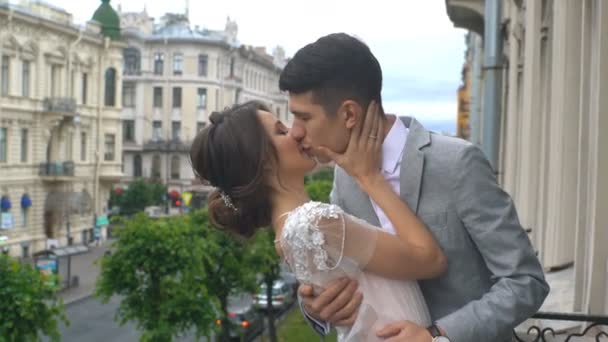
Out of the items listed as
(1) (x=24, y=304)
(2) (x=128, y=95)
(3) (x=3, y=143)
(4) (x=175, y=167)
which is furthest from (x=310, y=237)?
(4) (x=175, y=167)

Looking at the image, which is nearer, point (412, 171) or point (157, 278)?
point (412, 171)

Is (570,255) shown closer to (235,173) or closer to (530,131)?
(530,131)

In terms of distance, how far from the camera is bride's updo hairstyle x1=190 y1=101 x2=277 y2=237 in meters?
2.99

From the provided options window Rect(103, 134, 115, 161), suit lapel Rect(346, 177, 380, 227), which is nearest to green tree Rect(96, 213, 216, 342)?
suit lapel Rect(346, 177, 380, 227)

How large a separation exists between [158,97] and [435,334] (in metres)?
72.7

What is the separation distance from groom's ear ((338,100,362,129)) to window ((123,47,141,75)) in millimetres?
71786

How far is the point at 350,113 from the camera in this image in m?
2.81

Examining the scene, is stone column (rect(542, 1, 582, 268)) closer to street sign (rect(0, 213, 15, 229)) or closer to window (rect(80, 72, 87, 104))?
street sign (rect(0, 213, 15, 229))

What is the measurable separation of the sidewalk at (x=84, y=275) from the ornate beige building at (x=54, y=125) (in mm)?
1133

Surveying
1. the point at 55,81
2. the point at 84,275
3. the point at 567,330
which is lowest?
the point at 84,275

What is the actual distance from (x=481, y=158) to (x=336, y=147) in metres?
0.45

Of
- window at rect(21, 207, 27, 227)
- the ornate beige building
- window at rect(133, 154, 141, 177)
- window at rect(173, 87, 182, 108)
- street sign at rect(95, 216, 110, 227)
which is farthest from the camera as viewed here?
window at rect(133, 154, 141, 177)

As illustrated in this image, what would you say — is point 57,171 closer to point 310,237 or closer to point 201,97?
point 201,97

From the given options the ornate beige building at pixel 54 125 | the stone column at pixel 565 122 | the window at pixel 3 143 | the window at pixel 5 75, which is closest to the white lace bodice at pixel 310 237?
the stone column at pixel 565 122
